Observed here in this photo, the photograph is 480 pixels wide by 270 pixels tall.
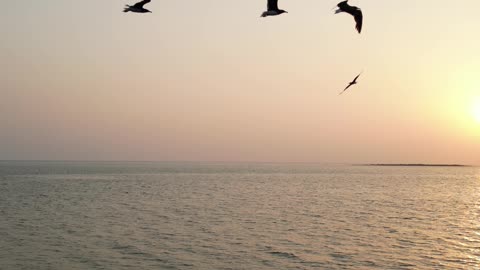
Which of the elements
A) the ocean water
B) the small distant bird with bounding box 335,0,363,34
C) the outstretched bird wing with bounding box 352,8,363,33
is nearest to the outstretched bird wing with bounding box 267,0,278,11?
the small distant bird with bounding box 335,0,363,34

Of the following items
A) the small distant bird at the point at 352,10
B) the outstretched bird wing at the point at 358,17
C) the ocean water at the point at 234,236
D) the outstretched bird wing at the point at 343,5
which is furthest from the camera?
the ocean water at the point at 234,236

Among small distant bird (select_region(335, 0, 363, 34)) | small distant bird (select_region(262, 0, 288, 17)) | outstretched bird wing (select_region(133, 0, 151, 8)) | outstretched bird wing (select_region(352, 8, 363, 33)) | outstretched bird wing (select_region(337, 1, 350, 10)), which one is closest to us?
outstretched bird wing (select_region(352, 8, 363, 33))

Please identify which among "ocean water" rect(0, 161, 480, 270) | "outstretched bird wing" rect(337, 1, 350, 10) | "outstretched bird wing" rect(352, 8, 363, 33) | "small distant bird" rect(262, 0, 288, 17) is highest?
"small distant bird" rect(262, 0, 288, 17)

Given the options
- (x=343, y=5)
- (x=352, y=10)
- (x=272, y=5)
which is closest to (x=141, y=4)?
(x=272, y=5)

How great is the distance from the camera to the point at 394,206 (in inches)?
2480

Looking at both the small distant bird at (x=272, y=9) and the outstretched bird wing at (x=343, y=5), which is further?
the small distant bird at (x=272, y=9)

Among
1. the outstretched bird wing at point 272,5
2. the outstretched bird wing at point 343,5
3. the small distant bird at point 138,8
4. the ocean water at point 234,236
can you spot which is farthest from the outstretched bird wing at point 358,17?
the ocean water at point 234,236

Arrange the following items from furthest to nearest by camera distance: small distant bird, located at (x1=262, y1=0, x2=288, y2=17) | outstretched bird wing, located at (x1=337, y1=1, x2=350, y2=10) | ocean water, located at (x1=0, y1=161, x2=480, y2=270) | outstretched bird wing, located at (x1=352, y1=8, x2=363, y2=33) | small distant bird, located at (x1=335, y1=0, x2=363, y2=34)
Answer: ocean water, located at (x1=0, y1=161, x2=480, y2=270) → small distant bird, located at (x1=262, y1=0, x2=288, y2=17) → outstretched bird wing, located at (x1=337, y1=1, x2=350, y2=10) → small distant bird, located at (x1=335, y1=0, x2=363, y2=34) → outstretched bird wing, located at (x1=352, y1=8, x2=363, y2=33)

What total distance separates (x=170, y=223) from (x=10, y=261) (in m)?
17.3

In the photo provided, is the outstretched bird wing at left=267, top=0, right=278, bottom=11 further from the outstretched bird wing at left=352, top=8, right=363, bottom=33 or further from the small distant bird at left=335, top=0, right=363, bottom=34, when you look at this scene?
the outstretched bird wing at left=352, top=8, right=363, bottom=33

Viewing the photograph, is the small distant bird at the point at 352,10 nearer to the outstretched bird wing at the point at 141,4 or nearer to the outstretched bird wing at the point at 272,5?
the outstretched bird wing at the point at 272,5

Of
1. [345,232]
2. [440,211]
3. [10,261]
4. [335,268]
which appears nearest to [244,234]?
[345,232]

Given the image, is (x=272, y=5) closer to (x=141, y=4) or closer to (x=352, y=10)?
(x=352, y=10)

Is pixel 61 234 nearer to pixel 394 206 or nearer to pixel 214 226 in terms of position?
pixel 214 226
